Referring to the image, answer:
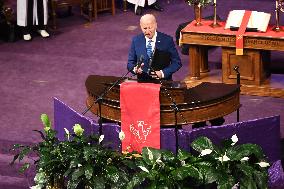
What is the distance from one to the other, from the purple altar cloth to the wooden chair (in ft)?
21.2

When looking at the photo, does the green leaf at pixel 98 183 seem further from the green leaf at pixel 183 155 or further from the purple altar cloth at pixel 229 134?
the green leaf at pixel 183 155

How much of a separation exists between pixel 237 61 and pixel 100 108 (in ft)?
12.6

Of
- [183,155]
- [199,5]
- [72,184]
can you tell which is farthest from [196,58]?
[72,184]

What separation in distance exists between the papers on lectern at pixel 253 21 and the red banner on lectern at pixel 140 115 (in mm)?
3633

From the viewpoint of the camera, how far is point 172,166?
6.62 m

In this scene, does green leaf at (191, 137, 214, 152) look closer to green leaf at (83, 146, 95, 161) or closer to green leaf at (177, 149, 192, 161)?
green leaf at (177, 149, 192, 161)

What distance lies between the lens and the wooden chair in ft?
46.3

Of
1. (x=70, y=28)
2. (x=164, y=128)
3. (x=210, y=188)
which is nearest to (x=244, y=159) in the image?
(x=210, y=188)

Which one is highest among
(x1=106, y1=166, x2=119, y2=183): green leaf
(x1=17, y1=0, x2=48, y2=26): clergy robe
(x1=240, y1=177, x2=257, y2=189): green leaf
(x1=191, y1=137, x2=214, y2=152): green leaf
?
(x1=17, y1=0, x2=48, y2=26): clergy robe

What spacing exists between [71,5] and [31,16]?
104cm

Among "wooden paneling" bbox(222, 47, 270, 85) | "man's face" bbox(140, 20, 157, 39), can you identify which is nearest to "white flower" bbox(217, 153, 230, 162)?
"man's face" bbox(140, 20, 157, 39)

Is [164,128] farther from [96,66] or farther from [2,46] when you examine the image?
[2,46]

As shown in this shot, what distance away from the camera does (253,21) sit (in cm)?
1058

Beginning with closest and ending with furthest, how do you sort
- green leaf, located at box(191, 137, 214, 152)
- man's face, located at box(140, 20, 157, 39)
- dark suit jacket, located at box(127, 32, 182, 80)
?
1. green leaf, located at box(191, 137, 214, 152)
2. man's face, located at box(140, 20, 157, 39)
3. dark suit jacket, located at box(127, 32, 182, 80)
